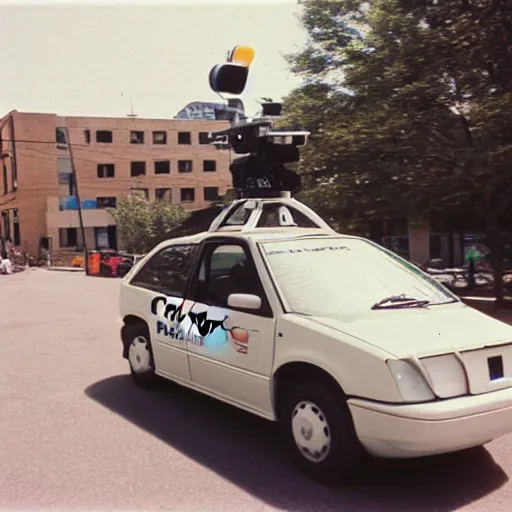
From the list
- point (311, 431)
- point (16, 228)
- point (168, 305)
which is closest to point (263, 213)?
point (168, 305)

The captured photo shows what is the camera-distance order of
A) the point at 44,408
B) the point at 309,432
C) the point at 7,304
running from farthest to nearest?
the point at 7,304, the point at 44,408, the point at 309,432

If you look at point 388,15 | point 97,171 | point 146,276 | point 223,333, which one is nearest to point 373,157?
point 388,15

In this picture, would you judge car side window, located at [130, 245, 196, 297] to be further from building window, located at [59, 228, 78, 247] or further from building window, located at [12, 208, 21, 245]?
building window, located at [12, 208, 21, 245]

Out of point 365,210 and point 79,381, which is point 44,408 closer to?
point 79,381

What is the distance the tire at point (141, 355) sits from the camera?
6129 mm

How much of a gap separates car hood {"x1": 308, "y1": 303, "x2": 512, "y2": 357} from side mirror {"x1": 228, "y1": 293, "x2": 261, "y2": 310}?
16.2 inches

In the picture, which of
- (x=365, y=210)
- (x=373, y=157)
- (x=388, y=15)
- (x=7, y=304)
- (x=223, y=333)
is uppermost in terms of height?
(x=388, y=15)

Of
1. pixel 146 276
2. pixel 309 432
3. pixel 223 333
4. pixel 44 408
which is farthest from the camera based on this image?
pixel 146 276

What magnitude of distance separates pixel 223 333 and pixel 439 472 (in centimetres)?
179

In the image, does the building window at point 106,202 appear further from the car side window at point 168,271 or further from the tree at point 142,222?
the car side window at point 168,271

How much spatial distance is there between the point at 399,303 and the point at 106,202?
52.4 m

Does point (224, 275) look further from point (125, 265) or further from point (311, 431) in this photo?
point (125, 265)

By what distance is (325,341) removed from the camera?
396cm

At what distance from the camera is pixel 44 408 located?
584cm
